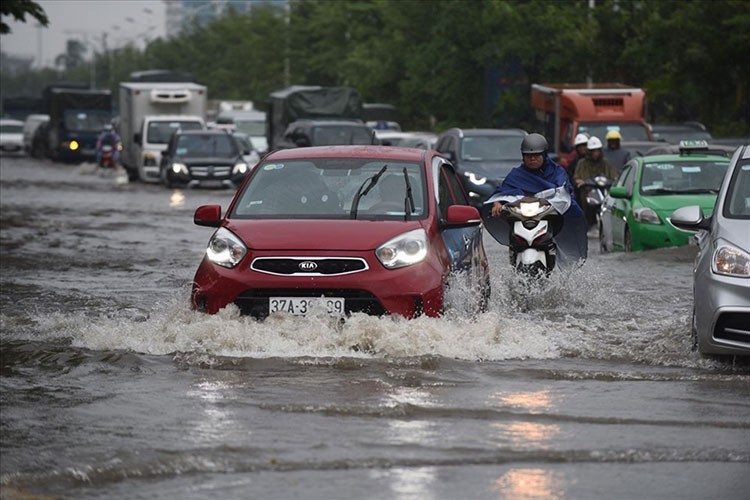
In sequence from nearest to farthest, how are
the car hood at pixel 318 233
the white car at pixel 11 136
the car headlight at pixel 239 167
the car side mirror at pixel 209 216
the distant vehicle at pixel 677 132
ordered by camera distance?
the car hood at pixel 318 233 → the car side mirror at pixel 209 216 → the distant vehicle at pixel 677 132 → the car headlight at pixel 239 167 → the white car at pixel 11 136

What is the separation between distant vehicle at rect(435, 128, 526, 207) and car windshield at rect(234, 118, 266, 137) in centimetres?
3537

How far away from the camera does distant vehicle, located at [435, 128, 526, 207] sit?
28828 millimetres

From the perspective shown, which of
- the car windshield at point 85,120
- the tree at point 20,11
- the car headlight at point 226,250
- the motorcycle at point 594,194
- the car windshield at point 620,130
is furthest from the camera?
the car windshield at point 85,120

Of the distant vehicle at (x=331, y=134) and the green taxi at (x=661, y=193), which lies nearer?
the green taxi at (x=661, y=193)

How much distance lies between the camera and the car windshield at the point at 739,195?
37.6 ft

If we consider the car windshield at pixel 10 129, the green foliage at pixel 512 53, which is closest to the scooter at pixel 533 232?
the green foliage at pixel 512 53

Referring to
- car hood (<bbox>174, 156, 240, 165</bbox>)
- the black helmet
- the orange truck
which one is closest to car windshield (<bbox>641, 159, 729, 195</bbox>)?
the black helmet

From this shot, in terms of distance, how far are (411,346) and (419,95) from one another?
5765cm

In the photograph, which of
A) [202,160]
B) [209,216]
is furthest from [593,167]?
[202,160]

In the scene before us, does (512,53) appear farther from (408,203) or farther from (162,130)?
(408,203)

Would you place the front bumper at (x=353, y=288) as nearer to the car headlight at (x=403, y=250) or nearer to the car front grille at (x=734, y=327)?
the car headlight at (x=403, y=250)

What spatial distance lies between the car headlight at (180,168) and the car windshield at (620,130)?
11301 mm

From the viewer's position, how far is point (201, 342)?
1111 cm

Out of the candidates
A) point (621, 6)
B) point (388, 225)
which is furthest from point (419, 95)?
point (388, 225)
